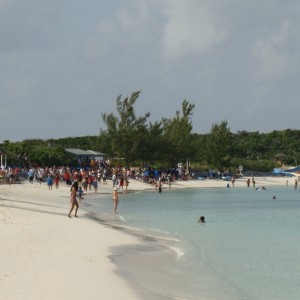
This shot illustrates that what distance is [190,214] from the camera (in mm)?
38656

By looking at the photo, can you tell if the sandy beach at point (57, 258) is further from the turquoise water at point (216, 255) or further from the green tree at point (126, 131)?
the green tree at point (126, 131)

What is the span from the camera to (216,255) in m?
21.4

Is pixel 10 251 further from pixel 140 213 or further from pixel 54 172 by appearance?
pixel 54 172

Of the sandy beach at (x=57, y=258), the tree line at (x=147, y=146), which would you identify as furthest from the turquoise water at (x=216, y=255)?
the tree line at (x=147, y=146)

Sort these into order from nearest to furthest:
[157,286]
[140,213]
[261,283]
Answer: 1. [157,286]
2. [261,283]
3. [140,213]

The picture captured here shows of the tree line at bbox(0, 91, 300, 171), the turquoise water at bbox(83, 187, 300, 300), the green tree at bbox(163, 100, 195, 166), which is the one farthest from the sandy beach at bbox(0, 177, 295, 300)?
the green tree at bbox(163, 100, 195, 166)

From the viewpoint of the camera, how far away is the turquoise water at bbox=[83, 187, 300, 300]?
15617 millimetres

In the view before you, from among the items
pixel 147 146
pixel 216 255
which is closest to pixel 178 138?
pixel 147 146

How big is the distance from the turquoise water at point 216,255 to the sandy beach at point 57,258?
2.50 feet

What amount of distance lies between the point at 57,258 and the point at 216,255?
5946mm

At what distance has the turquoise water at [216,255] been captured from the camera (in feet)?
51.2

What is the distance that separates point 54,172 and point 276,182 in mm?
43538

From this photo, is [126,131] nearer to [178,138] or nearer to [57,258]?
[178,138]

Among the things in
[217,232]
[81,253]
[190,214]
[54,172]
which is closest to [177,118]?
[54,172]
